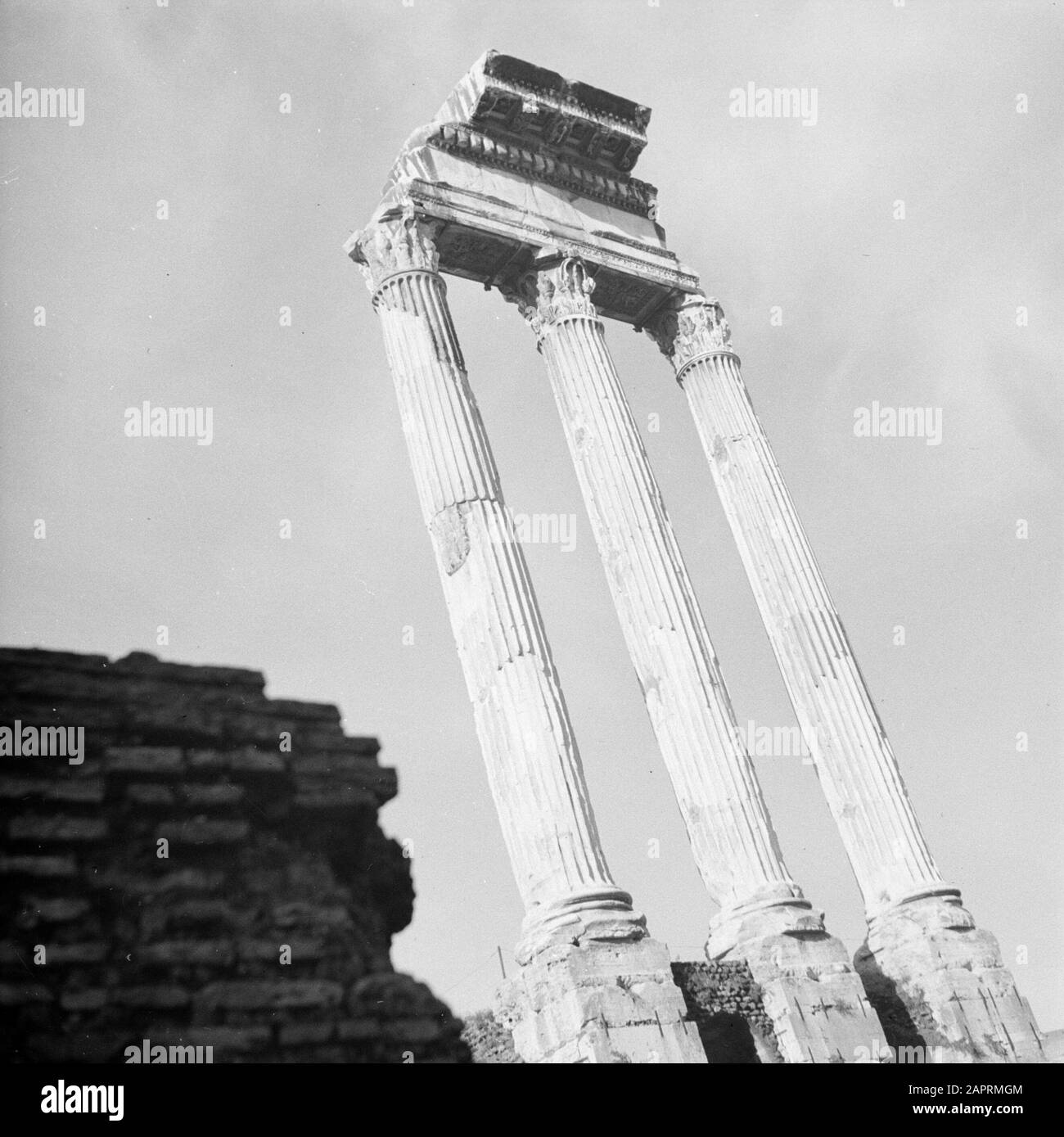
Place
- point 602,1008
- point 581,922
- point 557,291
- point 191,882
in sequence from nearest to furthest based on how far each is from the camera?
point 191,882, point 602,1008, point 581,922, point 557,291

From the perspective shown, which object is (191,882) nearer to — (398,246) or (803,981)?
(803,981)

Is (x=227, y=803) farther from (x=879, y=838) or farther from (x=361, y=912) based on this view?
(x=879, y=838)

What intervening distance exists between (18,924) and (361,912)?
2.51 m

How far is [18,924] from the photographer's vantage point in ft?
25.0

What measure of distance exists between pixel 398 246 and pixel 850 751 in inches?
463

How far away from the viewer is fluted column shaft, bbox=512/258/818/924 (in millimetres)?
17469

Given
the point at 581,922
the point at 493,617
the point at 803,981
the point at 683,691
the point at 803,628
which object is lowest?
the point at 803,981

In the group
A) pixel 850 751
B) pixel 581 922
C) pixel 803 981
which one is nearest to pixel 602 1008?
pixel 581 922

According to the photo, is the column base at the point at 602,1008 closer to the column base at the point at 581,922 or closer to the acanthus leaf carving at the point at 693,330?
the column base at the point at 581,922

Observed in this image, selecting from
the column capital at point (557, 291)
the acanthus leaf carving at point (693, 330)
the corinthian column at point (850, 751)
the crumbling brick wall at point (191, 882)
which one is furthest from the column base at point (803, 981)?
the acanthus leaf carving at point (693, 330)

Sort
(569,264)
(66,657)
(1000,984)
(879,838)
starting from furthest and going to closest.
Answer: (569,264), (879,838), (1000,984), (66,657)

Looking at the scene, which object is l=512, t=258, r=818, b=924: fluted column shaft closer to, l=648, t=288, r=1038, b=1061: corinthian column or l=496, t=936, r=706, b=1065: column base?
l=648, t=288, r=1038, b=1061: corinthian column

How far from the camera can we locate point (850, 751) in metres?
19.8
